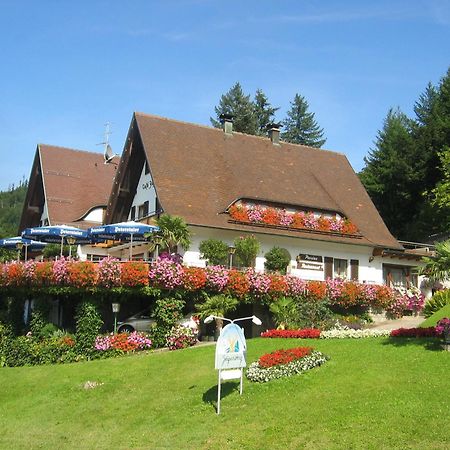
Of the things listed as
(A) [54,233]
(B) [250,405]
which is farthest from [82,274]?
(B) [250,405]

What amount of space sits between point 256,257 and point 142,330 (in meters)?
7.67

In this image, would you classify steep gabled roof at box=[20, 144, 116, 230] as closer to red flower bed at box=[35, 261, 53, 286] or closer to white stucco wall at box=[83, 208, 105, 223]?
white stucco wall at box=[83, 208, 105, 223]

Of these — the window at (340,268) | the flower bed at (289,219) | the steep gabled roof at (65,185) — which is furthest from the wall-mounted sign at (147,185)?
the window at (340,268)

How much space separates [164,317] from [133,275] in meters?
2.17

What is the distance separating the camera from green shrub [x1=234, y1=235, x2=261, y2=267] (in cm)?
3111

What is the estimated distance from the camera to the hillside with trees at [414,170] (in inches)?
1978

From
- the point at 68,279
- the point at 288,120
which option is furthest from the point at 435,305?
the point at 288,120

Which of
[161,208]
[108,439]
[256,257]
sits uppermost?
[161,208]

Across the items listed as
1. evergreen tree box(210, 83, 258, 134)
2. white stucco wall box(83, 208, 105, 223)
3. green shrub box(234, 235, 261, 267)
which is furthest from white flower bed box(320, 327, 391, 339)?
evergreen tree box(210, 83, 258, 134)

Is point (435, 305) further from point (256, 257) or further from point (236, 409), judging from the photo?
point (236, 409)

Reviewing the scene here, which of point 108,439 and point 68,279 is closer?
point 108,439

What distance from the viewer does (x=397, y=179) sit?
175ft

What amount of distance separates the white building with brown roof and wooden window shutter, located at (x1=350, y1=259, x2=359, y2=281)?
0.06 meters

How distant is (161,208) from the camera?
32.2 m
